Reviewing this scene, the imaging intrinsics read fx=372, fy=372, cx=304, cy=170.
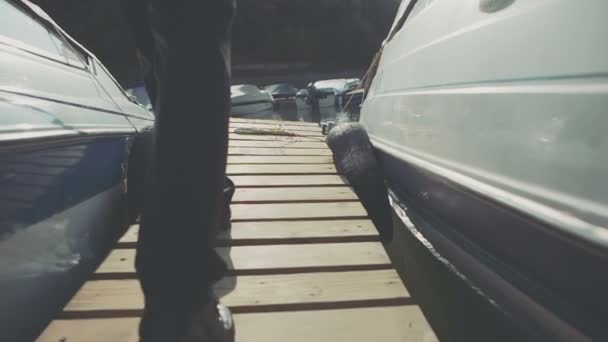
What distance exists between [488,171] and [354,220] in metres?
0.94

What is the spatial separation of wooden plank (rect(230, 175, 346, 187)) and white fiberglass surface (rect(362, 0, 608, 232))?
97cm

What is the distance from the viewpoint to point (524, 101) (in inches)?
Result: 38.2

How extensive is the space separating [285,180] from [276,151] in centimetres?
97

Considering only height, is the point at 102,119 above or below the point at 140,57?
below

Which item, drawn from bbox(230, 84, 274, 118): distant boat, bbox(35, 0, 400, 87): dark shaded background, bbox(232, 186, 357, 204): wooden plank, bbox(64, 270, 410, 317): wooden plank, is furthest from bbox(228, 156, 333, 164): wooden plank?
bbox(35, 0, 400, 87): dark shaded background

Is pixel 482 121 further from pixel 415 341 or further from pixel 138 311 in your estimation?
pixel 138 311

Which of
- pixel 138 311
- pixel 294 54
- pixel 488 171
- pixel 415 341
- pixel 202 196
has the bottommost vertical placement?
pixel 415 341

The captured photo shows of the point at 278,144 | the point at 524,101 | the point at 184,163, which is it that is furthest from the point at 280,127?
the point at 184,163

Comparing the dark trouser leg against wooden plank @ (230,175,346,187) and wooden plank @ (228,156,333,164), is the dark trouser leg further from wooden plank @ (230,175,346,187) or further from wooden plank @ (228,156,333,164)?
wooden plank @ (228,156,333,164)

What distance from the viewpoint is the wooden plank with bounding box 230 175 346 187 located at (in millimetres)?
2500

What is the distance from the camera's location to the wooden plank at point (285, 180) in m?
2.50

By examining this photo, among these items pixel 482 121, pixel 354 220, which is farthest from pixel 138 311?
pixel 482 121

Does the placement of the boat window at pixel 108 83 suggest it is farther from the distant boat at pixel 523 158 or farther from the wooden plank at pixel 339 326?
the distant boat at pixel 523 158

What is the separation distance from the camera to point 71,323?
1.16 metres
